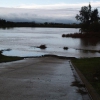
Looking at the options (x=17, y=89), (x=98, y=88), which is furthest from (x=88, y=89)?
(x=17, y=89)

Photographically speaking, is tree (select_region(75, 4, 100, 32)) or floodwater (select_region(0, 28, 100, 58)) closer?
floodwater (select_region(0, 28, 100, 58))

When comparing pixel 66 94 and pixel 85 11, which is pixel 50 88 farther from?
pixel 85 11

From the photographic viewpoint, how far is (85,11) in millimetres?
126125

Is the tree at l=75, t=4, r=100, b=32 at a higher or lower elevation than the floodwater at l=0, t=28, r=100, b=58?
higher

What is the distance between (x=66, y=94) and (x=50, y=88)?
3.60 feet

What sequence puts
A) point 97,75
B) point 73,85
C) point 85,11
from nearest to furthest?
point 73,85
point 97,75
point 85,11

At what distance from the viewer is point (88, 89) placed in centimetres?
902

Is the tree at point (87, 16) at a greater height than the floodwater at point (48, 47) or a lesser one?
greater

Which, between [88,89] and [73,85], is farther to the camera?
[73,85]

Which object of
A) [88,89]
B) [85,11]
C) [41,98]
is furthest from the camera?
[85,11]

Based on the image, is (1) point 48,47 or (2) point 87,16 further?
(2) point 87,16

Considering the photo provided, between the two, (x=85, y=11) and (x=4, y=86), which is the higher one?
(x=85, y=11)

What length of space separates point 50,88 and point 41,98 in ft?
5.31

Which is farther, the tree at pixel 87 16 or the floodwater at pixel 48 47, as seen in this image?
the tree at pixel 87 16
